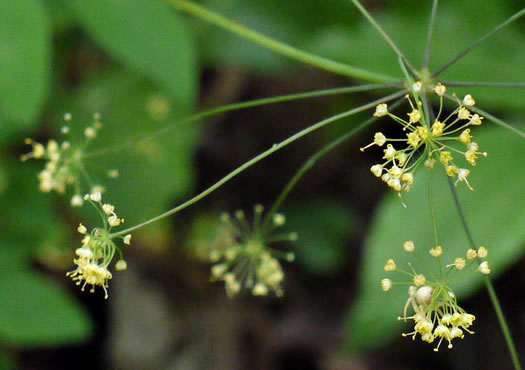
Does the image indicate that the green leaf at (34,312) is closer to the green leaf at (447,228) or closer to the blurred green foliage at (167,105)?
the blurred green foliage at (167,105)

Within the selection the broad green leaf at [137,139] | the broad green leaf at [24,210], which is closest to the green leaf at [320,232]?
the broad green leaf at [137,139]

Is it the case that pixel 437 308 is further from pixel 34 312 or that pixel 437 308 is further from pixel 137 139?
pixel 137 139

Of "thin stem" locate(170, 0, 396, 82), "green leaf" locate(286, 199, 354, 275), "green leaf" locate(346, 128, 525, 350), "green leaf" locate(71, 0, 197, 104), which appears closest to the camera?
"thin stem" locate(170, 0, 396, 82)

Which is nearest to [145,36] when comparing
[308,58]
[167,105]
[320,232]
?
[308,58]

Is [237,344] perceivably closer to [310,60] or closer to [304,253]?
[304,253]

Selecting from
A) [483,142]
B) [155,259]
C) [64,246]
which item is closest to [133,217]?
[64,246]

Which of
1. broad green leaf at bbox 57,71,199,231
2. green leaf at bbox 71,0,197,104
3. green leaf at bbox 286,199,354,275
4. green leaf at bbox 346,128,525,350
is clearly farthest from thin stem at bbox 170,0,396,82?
green leaf at bbox 286,199,354,275

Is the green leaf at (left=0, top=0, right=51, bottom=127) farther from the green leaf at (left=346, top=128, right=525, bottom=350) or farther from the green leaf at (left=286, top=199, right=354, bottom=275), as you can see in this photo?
the green leaf at (left=286, top=199, right=354, bottom=275)
